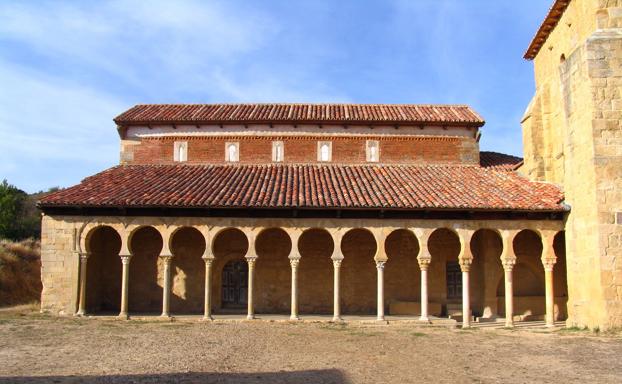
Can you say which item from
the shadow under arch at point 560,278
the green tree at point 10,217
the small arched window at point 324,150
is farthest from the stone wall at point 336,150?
the green tree at point 10,217

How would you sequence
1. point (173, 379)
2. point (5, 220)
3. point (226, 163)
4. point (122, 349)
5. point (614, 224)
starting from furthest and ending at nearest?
point (5, 220) < point (226, 163) < point (614, 224) < point (122, 349) < point (173, 379)

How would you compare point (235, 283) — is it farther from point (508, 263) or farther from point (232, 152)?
point (508, 263)

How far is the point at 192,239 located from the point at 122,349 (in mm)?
8334

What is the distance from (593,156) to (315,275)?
9728 mm

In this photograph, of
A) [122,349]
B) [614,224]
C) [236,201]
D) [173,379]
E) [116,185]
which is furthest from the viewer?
[116,185]

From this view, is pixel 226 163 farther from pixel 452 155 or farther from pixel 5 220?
pixel 5 220

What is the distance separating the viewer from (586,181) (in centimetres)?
1591

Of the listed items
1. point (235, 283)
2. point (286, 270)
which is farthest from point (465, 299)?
point (235, 283)

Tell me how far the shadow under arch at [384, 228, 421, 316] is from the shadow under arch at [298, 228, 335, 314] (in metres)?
2.04

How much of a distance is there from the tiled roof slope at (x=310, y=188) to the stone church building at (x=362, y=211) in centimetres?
9

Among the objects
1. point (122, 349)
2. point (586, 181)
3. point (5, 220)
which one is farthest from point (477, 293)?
point (5, 220)

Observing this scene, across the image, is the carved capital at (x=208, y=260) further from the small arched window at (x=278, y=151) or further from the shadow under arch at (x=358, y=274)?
the small arched window at (x=278, y=151)

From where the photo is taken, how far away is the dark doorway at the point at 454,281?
2044cm

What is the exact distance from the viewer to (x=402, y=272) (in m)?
20.3
